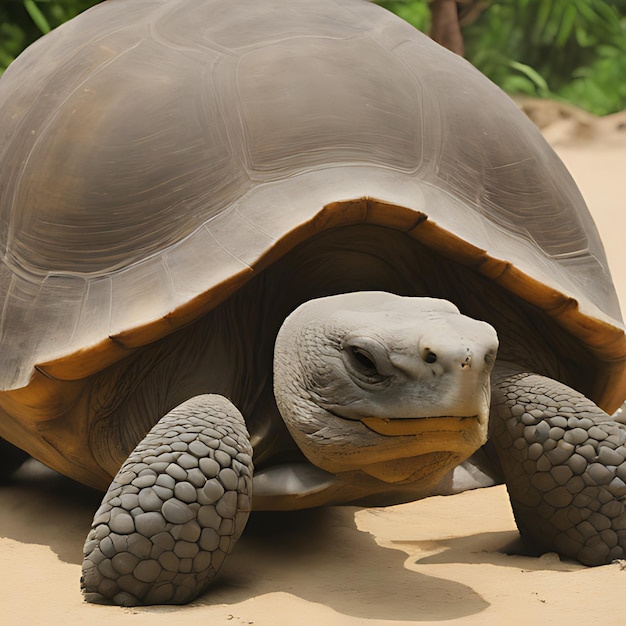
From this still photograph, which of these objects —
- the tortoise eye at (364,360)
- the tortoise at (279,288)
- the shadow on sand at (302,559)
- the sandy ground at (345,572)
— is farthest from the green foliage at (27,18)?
the tortoise eye at (364,360)

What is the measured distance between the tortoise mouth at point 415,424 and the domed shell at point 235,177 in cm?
63

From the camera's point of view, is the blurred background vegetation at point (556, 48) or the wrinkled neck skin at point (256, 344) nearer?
the wrinkled neck skin at point (256, 344)

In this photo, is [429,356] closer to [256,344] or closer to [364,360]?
[364,360]

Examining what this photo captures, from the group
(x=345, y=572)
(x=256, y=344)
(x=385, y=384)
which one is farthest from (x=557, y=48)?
(x=385, y=384)

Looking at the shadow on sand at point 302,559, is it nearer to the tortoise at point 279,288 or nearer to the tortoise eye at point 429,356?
the tortoise at point 279,288

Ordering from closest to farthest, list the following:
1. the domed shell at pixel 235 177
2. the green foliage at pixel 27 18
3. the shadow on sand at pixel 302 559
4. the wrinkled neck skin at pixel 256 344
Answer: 1. the shadow on sand at pixel 302 559
2. the domed shell at pixel 235 177
3. the wrinkled neck skin at pixel 256 344
4. the green foliage at pixel 27 18

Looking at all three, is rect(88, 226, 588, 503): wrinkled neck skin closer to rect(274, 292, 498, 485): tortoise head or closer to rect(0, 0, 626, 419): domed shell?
rect(0, 0, 626, 419): domed shell

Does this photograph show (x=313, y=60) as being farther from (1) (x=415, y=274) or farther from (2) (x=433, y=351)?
(2) (x=433, y=351)

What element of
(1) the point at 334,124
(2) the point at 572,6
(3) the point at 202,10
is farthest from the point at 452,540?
(2) the point at 572,6

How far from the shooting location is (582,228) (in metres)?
3.73

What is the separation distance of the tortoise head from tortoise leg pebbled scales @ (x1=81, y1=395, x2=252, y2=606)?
230mm

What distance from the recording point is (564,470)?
297 cm

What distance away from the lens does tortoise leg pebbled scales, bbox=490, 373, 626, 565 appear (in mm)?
2928

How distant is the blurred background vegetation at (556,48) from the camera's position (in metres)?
16.9
